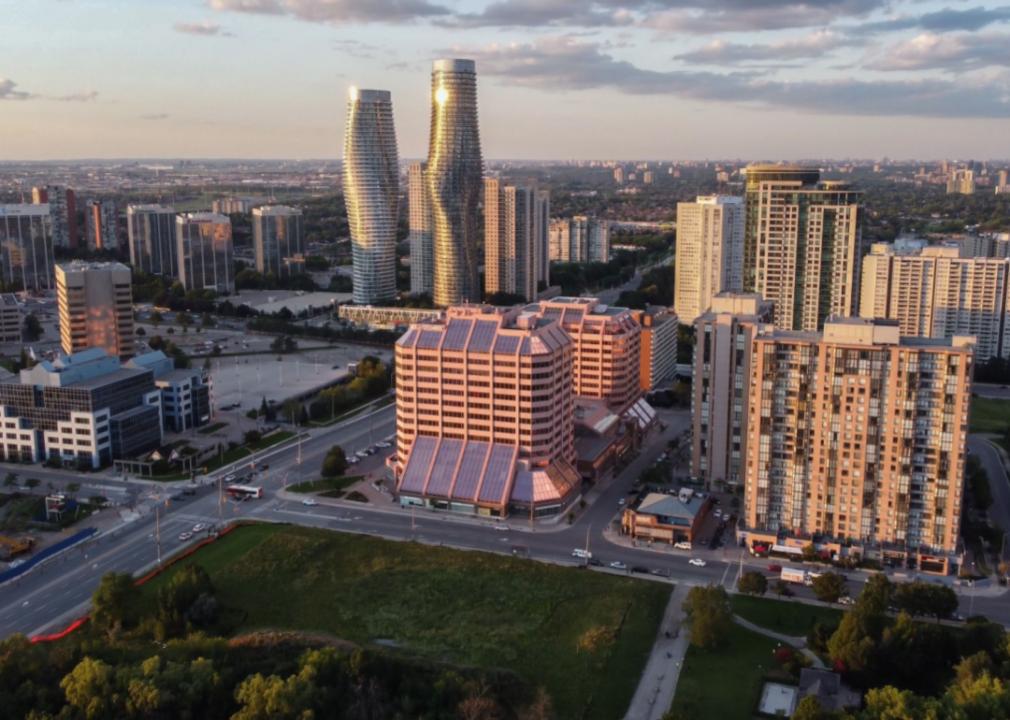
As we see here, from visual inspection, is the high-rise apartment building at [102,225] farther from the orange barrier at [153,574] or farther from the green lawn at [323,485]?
the orange barrier at [153,574]

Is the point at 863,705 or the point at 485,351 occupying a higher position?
the point at 485,351

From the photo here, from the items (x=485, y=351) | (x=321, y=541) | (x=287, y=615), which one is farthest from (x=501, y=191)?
(x=287, y=615)

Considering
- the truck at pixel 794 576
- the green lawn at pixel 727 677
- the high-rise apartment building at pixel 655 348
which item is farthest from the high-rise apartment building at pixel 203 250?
the green lawn at pixel 727 677

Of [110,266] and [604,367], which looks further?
[110,266]

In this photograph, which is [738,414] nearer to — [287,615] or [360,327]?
[287,615]

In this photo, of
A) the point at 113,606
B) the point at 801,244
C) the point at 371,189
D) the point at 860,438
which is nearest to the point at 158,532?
the point at 113,606

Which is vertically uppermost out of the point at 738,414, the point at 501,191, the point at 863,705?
the point at 501,191
